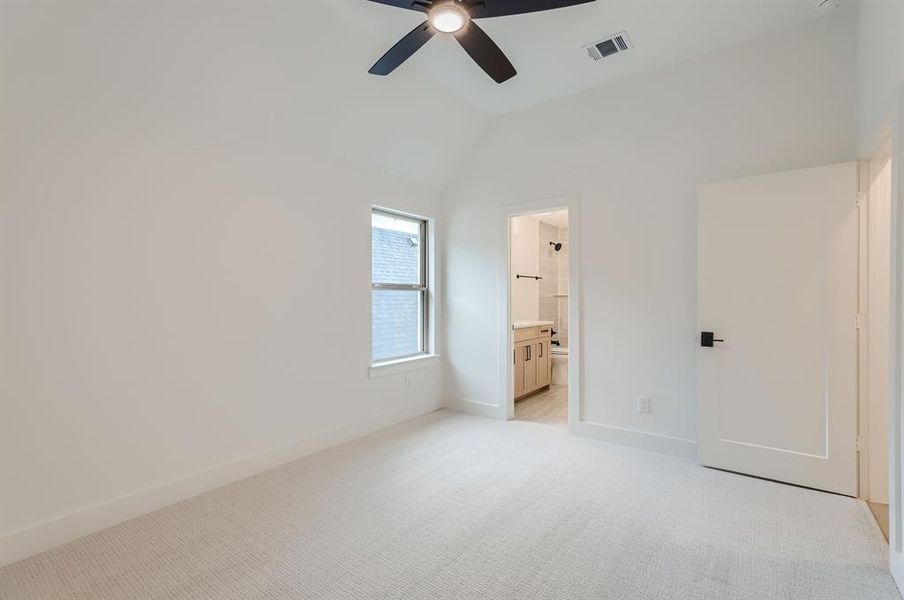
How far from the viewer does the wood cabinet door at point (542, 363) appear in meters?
5.26

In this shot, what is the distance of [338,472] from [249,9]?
2.92 m

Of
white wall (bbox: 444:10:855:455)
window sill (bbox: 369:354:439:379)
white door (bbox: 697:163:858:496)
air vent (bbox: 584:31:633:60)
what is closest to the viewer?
white door (bbox: 697:163:858:496)

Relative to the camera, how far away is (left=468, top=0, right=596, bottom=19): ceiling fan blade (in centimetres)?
193

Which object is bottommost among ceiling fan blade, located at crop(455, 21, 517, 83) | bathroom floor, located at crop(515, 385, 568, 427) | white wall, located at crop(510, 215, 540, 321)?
bathroom floor, located at crop(515, 385, 568, 427)

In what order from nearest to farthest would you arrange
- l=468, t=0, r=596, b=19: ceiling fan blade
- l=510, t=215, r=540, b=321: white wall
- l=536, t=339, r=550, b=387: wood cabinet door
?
l=468, t=0, r=596, b=19: ceiling fan blade
l=536, t=339, r=550, b=387: wood cabinet door
l=510, t=215, r=540, b=321: white wall

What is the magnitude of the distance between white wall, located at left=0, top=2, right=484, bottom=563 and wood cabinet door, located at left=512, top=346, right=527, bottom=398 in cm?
190

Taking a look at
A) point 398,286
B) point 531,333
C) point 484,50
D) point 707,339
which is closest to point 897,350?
point 707,339

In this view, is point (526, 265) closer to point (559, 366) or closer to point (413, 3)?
point (559, 366)

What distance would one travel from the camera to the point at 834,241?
2.54 metres

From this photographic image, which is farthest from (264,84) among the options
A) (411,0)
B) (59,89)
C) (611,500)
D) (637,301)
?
(611,500)

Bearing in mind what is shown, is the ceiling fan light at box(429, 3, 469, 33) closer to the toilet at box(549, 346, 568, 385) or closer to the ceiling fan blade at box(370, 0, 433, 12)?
the ceiling fan blade at box(370, 0, 433, 12)

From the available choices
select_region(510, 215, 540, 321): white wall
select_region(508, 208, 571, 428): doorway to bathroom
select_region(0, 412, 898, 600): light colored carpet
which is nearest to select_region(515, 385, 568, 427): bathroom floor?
select_region(508, 208, 571, 428): doorway to bathroom

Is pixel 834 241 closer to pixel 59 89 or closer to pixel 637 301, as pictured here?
pixel 637 301

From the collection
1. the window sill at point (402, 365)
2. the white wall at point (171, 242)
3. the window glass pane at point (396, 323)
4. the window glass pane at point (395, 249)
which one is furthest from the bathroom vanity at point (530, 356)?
the white wall at point (171, 242)
